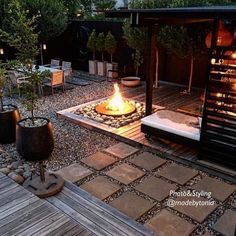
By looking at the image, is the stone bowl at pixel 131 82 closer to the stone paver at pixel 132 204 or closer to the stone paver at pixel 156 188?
the stone paver at pixel 156 188

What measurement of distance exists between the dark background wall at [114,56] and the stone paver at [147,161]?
16.5 feet

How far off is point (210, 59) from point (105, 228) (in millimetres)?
3375

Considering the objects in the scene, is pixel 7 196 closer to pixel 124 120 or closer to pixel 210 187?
pixel 210 187

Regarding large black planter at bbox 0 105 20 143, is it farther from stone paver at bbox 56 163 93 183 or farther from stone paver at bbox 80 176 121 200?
stone paver at bbox 80 176 121 200

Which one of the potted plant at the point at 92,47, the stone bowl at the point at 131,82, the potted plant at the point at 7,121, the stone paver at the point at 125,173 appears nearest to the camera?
the stone paver at the point at 125,173

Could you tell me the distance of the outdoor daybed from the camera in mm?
5761

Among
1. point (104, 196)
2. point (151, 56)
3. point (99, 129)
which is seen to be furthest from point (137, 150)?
point (151, 56)

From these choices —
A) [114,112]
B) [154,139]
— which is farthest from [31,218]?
[114,112]

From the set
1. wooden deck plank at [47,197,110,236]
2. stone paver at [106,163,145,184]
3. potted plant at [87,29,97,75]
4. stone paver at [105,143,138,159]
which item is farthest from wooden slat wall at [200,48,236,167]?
potted plant at [87,29,97,75]

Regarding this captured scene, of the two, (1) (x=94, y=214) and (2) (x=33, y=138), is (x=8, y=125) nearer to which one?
(2) (x=33, y=138)

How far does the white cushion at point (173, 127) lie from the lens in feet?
18.8

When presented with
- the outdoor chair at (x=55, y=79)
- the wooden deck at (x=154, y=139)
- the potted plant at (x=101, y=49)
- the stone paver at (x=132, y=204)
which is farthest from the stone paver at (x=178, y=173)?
the potted plant at (x=101, y=49)

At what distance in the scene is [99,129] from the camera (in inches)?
281

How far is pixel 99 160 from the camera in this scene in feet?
19.1
